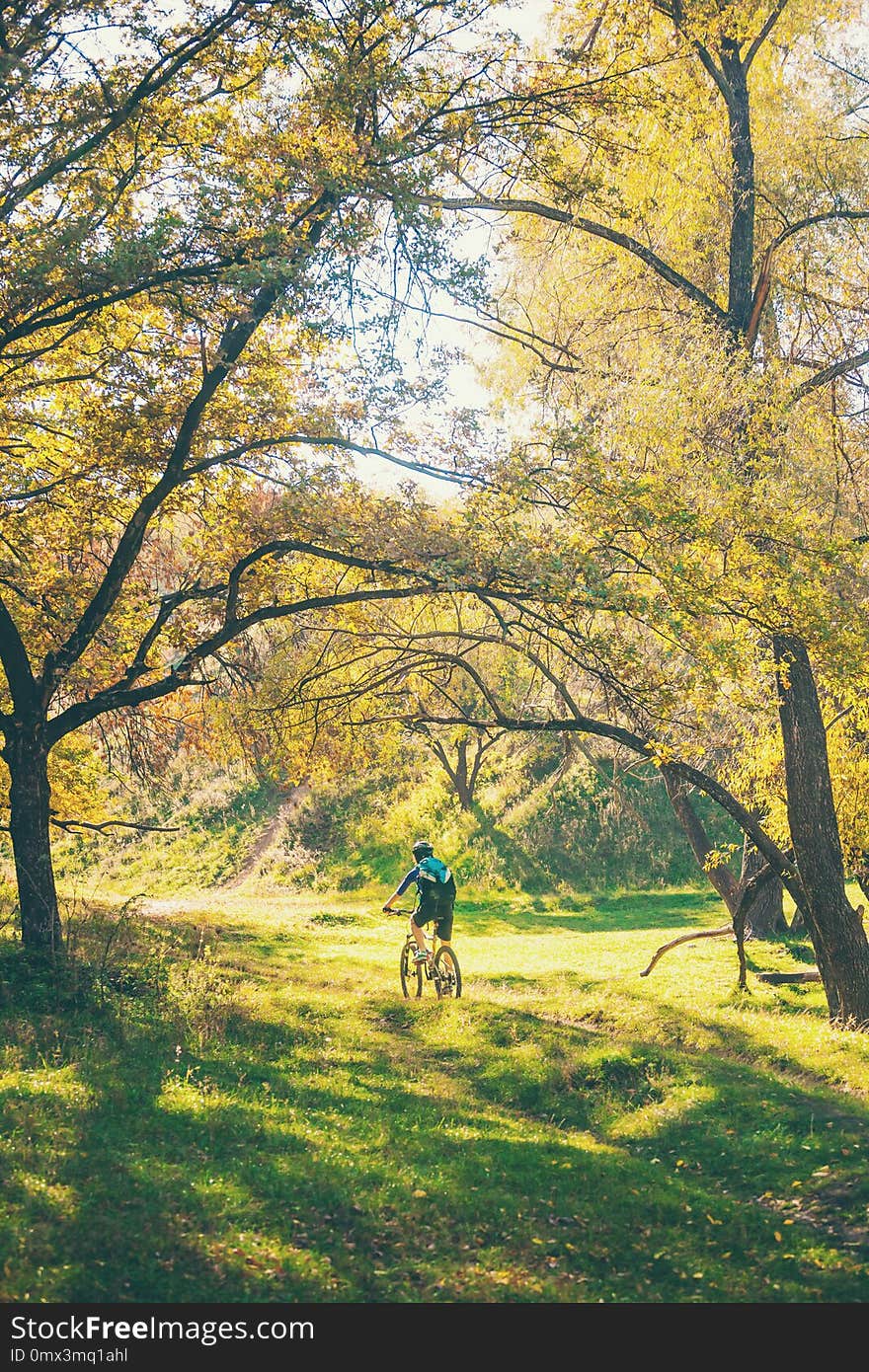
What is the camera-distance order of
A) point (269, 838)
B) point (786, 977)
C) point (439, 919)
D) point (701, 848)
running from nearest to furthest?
point (439, 919) → point (786, 977) → point (701, 848) → point (269, 838)

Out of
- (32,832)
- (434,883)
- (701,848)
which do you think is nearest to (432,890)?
(434,883)

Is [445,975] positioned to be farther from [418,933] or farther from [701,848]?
[701,848]

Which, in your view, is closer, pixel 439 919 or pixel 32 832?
pixel 32 832

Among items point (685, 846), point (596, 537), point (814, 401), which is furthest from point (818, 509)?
point (685, 846)

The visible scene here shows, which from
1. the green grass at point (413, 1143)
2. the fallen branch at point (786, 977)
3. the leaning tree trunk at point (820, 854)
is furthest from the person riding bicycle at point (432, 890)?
the fallen branch at point (786, 977)

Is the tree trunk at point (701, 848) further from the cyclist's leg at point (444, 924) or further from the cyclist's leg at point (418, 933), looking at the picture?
the cyclist's leg at point (418, 933)

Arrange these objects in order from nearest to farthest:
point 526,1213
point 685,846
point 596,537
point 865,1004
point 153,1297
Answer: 1. point 153,1297
2. point 526,1213
3. point 596,537
4. point 865,1004
5. point 685,846

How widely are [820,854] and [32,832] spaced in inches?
399

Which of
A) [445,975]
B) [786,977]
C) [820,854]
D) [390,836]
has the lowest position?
[786,977]

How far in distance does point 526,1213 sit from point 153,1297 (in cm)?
295

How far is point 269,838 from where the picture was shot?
37250 millimetres

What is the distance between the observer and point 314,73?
11531mm
